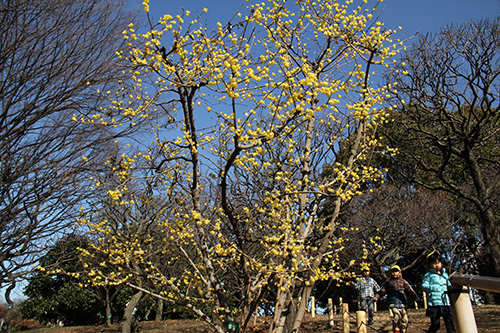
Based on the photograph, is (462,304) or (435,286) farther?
(435,286)

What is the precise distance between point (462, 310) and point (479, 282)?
0.25 meters

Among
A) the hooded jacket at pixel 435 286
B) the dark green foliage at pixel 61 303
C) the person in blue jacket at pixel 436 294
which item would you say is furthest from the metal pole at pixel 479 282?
the dark green foliage at pixel 61 303

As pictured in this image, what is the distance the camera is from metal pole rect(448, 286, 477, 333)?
1.25 metres

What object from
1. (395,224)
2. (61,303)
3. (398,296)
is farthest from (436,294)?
(61,303)

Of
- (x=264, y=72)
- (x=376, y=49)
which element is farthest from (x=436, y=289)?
(x=264, y=72)

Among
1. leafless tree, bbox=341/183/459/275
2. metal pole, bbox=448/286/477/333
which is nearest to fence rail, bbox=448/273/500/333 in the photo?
metal pole, bbox=448/286/477/333

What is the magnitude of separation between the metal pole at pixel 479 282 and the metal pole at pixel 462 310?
0.03 metres

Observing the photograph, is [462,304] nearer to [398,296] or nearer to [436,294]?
[436,294]

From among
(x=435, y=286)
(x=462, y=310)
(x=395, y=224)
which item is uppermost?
(x=395, y=224)

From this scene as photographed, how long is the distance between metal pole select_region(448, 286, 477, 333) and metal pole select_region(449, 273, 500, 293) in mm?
34

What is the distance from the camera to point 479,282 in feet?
3.61

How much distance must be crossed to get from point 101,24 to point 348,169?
5.58 metres

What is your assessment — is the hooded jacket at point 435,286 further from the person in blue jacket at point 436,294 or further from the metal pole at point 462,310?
the metal pole at point 462,310

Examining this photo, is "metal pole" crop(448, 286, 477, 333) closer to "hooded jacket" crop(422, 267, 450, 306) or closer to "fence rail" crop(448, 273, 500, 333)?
"fence rail" crop(448, 273, 500, 333)
